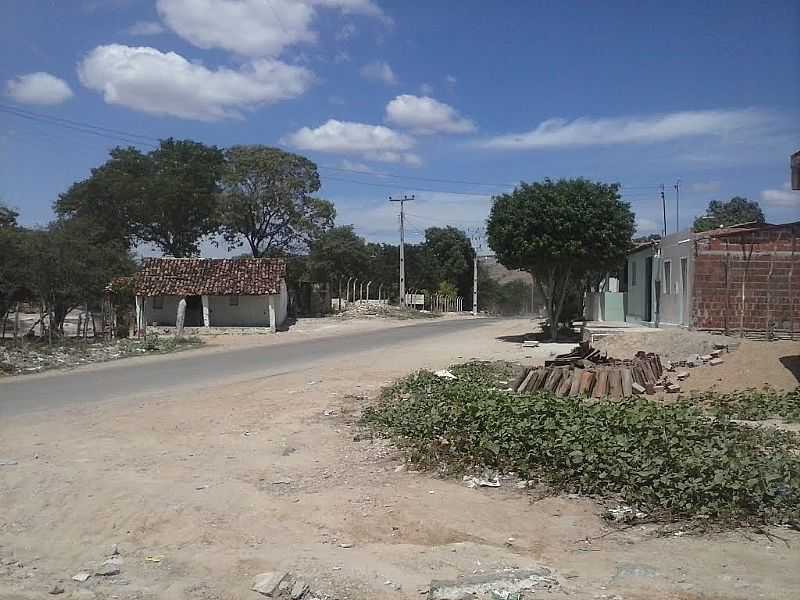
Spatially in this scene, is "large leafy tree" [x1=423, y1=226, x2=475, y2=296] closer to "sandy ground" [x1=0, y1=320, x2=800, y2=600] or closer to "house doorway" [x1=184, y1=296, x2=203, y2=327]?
"house doorway" [x1=184, y1=296, x2=203, y2=327]

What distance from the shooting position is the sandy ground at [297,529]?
5.21 meters

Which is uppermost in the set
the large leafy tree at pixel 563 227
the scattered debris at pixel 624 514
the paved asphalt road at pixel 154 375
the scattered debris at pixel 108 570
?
the large leafy tree at pixel 563 227

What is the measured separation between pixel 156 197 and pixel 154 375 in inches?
1456

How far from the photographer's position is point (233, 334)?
3841 cm

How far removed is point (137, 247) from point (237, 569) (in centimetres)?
5451

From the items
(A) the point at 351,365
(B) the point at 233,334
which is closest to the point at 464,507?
(A) the point at 351,365

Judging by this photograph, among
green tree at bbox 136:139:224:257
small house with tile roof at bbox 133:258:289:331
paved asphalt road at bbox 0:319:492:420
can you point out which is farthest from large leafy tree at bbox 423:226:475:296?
paved asphalt road at bbox 0:319:492:420

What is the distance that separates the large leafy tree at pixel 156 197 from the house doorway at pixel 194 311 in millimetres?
14016

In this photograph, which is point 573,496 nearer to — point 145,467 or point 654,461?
point 654,461

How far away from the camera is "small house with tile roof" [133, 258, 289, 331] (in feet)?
130

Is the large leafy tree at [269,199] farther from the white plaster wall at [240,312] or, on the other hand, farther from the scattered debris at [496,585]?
the scattered debris at [496,585]

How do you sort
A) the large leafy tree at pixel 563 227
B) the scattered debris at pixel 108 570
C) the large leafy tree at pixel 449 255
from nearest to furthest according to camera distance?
the scattered debris at pixel 108 570 < the large leafy tree at pixel 563 227 < the large leafy tree at pixel 449 255

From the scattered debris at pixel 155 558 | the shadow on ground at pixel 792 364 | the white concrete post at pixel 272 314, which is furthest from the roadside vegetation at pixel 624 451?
the white concrete post at pixel 272 314

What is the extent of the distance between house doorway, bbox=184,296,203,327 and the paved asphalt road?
1372 cm
